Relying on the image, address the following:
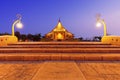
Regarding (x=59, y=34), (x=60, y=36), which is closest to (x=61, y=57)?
(x=60, y=36)

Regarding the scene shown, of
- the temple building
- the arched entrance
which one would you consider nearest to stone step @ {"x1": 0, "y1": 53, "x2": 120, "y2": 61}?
the arched entrance

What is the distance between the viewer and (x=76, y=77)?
5480 mm

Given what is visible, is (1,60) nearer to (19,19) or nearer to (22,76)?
(22,76)

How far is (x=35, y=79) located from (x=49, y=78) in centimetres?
32

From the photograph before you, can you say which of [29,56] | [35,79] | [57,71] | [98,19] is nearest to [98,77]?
[57,71]

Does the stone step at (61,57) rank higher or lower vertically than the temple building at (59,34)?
lower

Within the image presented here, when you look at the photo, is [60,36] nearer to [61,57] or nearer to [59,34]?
[59,34]

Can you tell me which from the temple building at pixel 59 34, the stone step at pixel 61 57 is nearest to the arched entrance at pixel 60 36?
the temple building at pixel 59 34

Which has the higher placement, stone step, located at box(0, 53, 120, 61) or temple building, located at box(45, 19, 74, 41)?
temple building, located at box(45, 19, 74, 41)

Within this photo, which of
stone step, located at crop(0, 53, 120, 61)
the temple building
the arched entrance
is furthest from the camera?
the temple building

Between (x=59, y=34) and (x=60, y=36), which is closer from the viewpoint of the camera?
(x=60, y=36)

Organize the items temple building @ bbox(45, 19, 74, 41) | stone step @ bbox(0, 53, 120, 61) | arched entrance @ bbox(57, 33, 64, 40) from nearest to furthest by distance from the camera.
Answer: stone step @ bbox(0, 53, 120, 61) → arched entrance @ bbox(57, 33, 64, 40) → temple building @ bbox(45, 19, 74, 41)

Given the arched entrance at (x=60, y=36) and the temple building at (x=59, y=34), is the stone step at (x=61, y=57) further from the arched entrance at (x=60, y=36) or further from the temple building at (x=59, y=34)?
the temple building at (x=59, y=34)

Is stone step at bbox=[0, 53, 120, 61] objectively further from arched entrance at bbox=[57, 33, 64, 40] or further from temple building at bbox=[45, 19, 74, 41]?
temple building at bbox=[45, 19, 74, 41]
